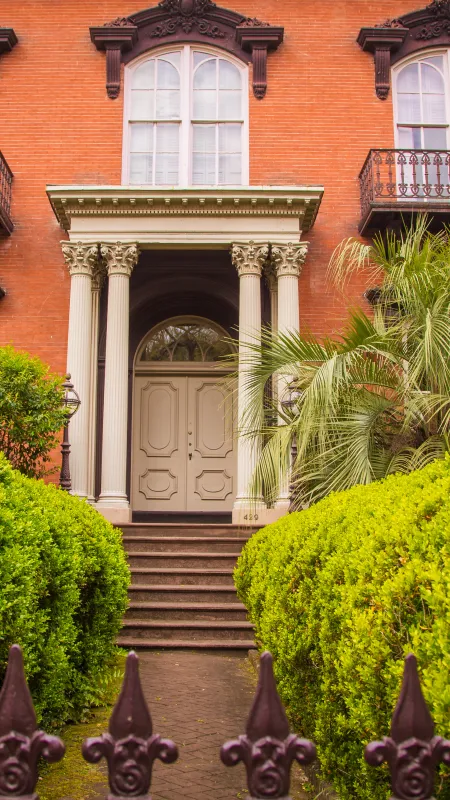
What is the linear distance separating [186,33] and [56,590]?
14512mm

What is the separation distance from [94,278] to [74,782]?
1079cm

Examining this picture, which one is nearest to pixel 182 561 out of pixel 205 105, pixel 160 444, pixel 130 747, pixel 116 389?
pixel 116 389

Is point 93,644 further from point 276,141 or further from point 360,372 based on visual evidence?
point 276,141

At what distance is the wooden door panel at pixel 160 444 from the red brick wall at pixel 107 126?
2250mm

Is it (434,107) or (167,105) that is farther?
(434,107)

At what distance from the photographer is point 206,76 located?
15883 mm

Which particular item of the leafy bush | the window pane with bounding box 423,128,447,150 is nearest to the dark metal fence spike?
the leafy bush

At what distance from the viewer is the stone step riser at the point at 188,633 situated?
29.5ft

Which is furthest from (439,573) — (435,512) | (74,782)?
(74,782)

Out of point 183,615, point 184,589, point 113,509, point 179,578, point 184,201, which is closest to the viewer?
point 183,615

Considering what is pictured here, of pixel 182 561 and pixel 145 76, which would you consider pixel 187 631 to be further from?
pixel 145 76

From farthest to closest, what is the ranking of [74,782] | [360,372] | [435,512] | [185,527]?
[185,527]
[360,372]
[74,782]
[435,512]

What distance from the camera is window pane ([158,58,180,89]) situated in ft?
52.1

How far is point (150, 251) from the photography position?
1403cm
